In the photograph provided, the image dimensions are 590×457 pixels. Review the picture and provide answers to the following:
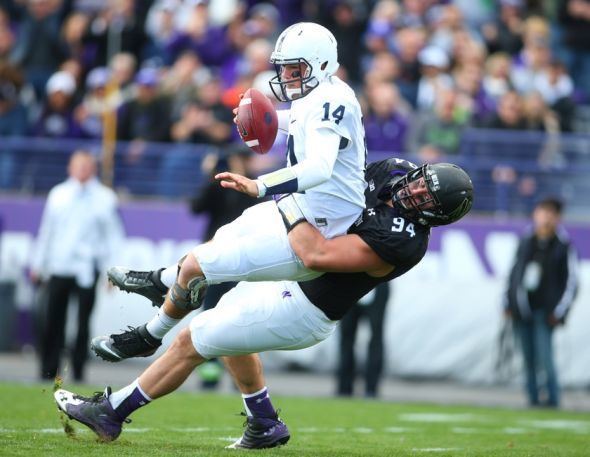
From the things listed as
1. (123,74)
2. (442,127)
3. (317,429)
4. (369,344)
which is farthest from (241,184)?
(123,74)

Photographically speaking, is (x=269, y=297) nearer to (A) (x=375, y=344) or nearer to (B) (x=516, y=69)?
(A) (x=375, y=344)

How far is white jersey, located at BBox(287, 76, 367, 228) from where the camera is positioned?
278 inches

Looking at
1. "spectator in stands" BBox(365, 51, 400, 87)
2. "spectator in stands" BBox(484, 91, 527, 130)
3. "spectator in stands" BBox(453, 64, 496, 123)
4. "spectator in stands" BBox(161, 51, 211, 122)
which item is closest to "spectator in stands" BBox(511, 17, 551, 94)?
"spectator in stands" BBox(453, 64, 496, 123)

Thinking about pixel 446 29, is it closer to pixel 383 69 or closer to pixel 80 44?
pixel 383 69

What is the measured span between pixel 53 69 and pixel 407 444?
34.4ft

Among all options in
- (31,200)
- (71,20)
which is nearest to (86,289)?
(31,200)

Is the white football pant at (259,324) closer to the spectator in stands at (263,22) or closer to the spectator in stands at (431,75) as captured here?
the spectator in stands at (431,75)

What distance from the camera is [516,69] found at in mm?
16031

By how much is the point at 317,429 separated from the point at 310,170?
296 centimetres

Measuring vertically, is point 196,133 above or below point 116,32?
below

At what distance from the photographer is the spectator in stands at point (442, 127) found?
1432cm

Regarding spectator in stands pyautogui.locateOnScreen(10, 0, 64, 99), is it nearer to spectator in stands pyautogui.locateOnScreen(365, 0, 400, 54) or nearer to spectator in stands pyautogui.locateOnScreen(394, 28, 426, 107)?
spectator in stands pyautogui.locateOnScreen(365, 0, 400, 54)

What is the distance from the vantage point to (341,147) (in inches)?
282

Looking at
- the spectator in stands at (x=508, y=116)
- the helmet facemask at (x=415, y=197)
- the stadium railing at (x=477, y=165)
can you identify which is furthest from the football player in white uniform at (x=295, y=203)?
the spectator in stands at (x=508, y=116)
